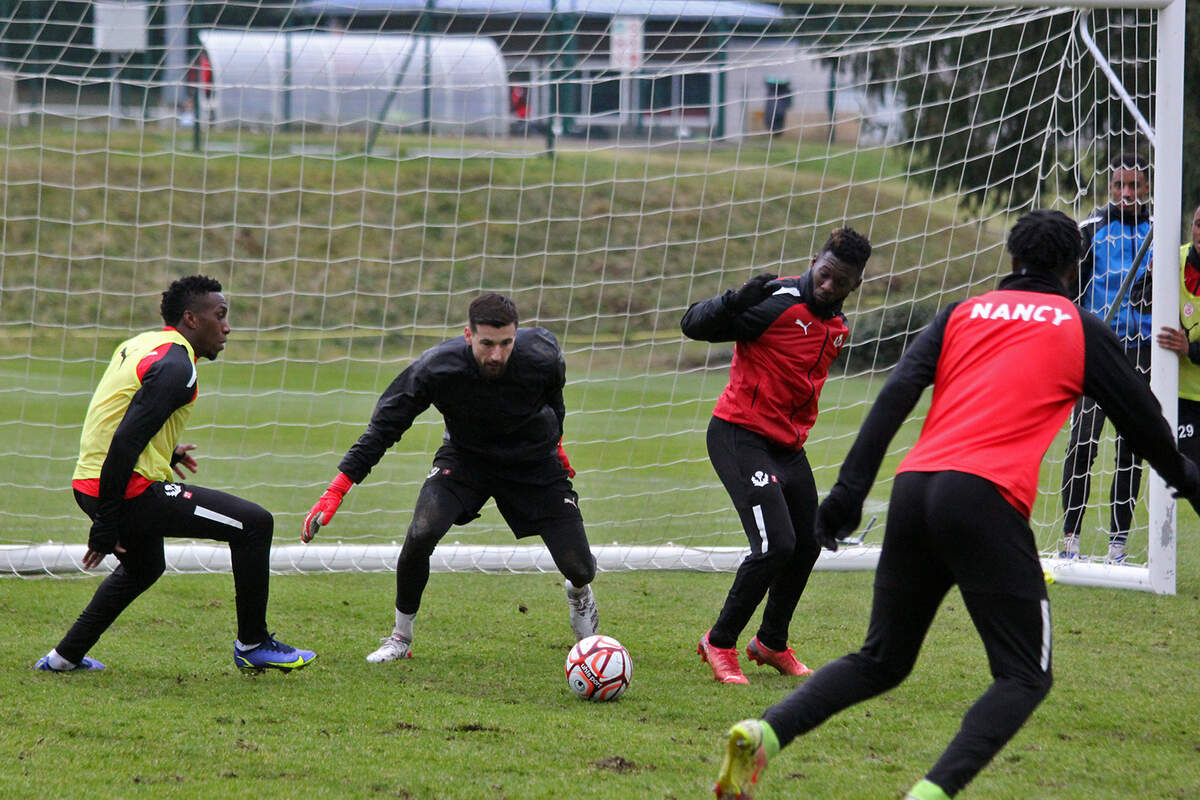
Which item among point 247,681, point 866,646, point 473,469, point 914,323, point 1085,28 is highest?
point 1085,28

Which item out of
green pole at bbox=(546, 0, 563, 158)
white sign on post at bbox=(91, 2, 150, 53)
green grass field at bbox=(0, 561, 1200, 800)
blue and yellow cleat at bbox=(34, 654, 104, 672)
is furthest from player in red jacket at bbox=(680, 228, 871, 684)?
white sign on post at bbox=(91, 2, 150, 53)

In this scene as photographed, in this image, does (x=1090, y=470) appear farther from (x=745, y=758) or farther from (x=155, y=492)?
(x=155, y=492)

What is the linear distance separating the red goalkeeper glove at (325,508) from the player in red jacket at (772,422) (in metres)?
1.58

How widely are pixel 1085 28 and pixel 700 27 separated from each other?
5050 mm

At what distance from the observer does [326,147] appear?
16.1 metres

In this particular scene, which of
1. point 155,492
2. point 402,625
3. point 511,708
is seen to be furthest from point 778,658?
point 155,492

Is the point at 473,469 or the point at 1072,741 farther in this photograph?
the point at 473,469

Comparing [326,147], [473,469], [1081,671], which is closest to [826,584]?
[1081,671]

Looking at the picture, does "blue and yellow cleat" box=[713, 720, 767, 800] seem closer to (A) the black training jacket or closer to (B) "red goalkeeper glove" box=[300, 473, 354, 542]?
(B) "red goalkeeper glove" box=[300, 473, 354, 542]

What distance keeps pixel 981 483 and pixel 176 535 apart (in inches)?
131

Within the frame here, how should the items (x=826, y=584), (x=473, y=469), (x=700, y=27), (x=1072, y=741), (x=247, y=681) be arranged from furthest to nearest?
(x=700, y=27) < (x=826, y=584) < (x=473, y=469) < (x=247, y=681) < (x=1072, y=741)

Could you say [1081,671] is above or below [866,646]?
below

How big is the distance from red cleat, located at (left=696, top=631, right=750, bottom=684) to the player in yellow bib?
5.58 feet

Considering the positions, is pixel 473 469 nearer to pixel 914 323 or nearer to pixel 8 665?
pixel 8 665
